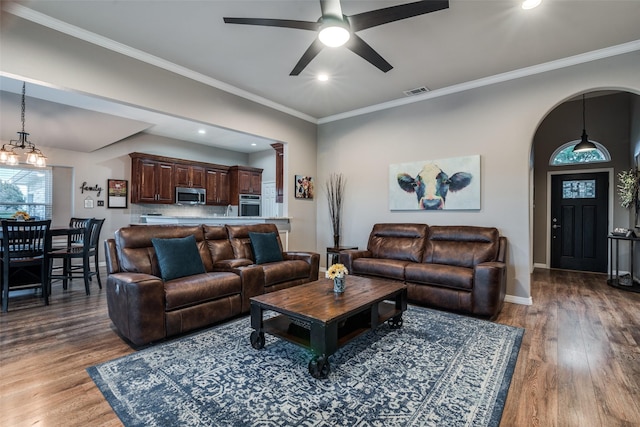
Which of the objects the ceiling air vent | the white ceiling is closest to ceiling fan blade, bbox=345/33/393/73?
the white ceiling

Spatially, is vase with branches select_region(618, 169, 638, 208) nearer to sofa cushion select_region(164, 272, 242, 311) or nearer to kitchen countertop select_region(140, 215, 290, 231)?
kitchen countertop select_region(140, 215, 290, 231)

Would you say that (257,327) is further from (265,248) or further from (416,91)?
(416,91)

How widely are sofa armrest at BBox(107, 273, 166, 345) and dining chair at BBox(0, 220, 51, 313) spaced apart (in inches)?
74.3

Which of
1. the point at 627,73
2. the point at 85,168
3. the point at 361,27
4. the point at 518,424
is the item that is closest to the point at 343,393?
the point at 518,424

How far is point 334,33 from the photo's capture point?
7.79 feet

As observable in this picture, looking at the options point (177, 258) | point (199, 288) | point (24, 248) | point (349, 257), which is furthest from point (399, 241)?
point (24, 248)

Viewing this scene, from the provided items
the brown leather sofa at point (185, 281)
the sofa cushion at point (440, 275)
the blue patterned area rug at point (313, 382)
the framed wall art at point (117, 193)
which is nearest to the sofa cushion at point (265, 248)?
the brown leather sofa at point (185, 281)

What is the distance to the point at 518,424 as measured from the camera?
1695mm

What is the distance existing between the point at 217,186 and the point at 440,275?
6.29 meters

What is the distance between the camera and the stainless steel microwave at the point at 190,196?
23.9 ft

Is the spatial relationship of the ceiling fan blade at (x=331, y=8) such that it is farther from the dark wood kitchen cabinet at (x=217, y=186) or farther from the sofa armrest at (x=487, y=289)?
the dark wood kitchen cabinet at (x=217, y=186)

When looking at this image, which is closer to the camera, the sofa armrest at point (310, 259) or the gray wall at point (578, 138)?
the sofa armrest at point (310, 259)

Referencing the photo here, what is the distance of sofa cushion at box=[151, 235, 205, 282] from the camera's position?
316cm

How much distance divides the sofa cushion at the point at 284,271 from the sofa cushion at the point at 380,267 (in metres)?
0.70
